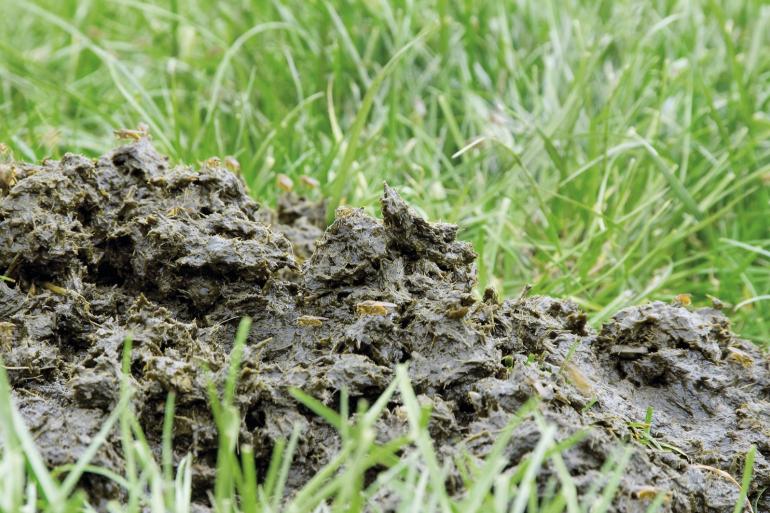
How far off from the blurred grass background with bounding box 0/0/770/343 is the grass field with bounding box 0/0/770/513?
14mm

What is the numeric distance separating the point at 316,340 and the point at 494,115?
88.7 inches

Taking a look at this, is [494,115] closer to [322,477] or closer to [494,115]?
[494,115]

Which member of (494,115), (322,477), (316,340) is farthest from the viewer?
(494,115)

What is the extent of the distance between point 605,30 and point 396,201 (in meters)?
2.75

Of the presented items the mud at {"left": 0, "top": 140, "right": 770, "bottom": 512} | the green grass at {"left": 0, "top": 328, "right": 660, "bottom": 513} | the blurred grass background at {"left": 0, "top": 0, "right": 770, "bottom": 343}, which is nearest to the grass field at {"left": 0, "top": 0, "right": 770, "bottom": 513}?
the blurred grass background at {"left": 0, "top": 0, "right": 770, "bottom": 343}

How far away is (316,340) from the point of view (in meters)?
2.04

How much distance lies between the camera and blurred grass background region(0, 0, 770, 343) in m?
3.30

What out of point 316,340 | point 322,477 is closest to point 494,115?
point 316,340

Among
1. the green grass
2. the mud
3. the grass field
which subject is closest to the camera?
the green grass

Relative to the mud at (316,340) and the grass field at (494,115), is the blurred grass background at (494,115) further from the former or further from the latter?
the mud at (316,340)

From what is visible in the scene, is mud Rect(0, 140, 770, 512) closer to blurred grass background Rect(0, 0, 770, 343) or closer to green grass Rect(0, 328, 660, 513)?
green grass Rect(0, 328, 660, 513)

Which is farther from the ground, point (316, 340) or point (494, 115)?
point (494, 115)

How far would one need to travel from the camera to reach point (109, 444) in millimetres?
1621

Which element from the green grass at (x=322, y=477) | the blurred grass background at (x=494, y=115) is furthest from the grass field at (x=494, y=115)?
the green grass at (x=322, y=477)
